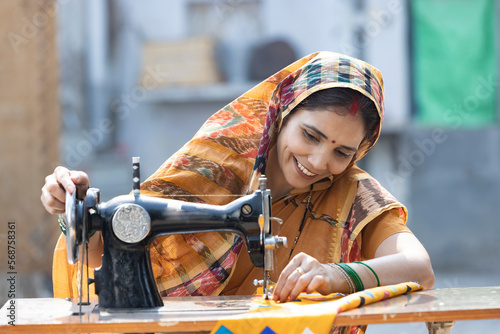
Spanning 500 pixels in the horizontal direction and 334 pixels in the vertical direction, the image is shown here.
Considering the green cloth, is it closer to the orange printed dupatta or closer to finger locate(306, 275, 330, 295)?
the orange printed dupatta

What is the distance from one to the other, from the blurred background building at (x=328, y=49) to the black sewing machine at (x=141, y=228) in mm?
5311

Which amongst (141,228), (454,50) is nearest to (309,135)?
(141,228)

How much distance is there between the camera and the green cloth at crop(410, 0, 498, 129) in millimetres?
7227

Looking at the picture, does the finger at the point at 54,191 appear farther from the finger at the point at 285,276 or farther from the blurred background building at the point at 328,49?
the blurred background building at the point at 328,49

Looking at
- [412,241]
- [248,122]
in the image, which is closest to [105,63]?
[248,122]

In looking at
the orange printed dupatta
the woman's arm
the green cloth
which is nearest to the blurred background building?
the green cloth

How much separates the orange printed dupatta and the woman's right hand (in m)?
0.27

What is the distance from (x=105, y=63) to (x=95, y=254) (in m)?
5.53

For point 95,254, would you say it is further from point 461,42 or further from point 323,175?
point 461,42

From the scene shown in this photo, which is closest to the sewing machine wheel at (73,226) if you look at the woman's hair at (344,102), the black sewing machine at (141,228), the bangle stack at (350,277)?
the black sewing machine at (141,228)

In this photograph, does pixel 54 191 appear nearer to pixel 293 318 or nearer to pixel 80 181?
pixel 80 181

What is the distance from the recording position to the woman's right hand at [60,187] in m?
2.02

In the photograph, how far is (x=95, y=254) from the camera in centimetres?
220

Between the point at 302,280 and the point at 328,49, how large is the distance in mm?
5437
